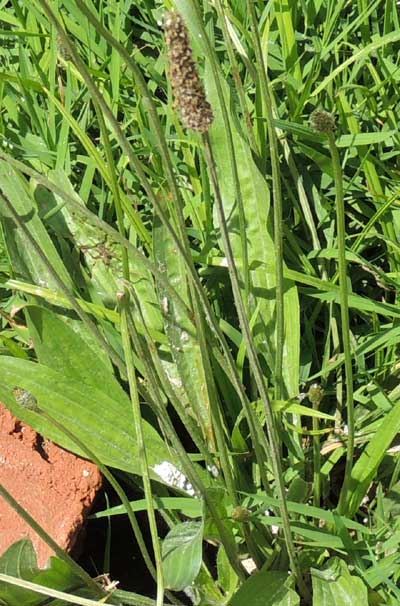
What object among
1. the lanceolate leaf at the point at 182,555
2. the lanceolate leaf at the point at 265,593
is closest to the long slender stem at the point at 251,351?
the lanceolate leaf at the point at 265,593

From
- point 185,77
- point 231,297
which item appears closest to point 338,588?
point 231,297

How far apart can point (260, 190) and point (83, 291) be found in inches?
17.3

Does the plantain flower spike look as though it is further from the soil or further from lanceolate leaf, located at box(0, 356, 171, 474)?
the soil

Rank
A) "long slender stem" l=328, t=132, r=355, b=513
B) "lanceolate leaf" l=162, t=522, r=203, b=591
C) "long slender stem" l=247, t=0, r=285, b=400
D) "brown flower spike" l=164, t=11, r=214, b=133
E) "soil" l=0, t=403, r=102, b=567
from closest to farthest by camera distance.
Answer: "brown flower spike" l=164, t=11, r=214, b=133, "long slender stem" l=328, t=132, r=355, b=513, "long slender stem" l=247, t=0, r=285, b=400, "lanceolate leaf" l=162, t=522, r=203, b=591, "soil" l=0, t=403, r=102, b=567

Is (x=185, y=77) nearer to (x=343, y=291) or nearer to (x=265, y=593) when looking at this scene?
(x=343, y=291)

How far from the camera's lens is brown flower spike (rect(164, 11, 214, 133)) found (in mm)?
861

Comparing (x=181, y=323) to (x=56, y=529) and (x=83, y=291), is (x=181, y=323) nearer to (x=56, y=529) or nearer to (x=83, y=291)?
(x=83, y=291)

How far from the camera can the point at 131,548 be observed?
6.02 feet

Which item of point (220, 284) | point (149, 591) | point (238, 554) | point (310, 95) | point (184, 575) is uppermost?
point (310, 95)

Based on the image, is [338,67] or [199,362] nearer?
[199,362]

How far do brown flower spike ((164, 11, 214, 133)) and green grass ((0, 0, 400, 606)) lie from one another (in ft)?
1.69

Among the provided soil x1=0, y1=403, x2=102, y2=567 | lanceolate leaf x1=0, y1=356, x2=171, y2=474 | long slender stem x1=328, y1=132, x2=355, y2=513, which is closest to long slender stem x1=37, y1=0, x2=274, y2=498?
long slender stem x1=328, y1=132, x2=355, y2=513

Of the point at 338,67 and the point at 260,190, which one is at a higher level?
the point at 338,67

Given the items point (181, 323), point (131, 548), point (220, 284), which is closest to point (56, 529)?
point (131, 548)
